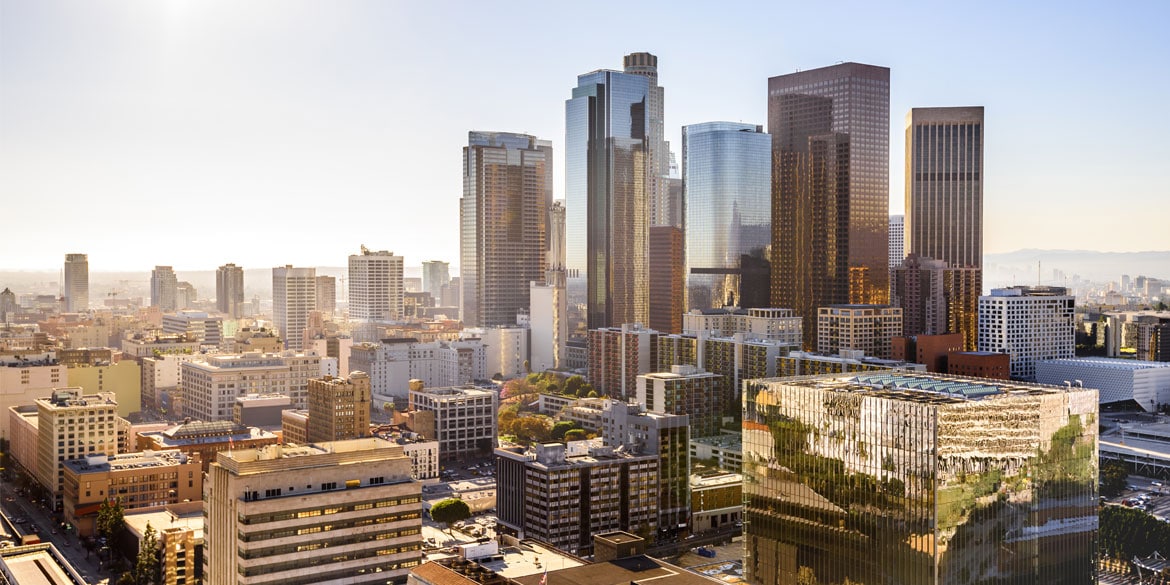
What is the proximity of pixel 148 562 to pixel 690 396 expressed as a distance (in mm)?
27467

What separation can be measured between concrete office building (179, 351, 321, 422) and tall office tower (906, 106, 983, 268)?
46.4m

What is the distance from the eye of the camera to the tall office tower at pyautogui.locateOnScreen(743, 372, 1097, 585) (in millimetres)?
21922

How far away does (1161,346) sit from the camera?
209 ft

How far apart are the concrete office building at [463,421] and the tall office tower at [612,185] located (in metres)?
31.7

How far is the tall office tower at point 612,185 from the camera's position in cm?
8594

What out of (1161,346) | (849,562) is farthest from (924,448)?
(1161,346)

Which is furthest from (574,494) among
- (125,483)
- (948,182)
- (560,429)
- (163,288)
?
(163,288)

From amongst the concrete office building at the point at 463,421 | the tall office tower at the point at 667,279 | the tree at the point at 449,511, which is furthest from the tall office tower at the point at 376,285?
the tree at the point at 449,511

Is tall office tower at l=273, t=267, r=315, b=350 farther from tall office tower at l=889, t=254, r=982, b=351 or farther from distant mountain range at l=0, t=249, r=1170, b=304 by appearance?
tall office tower at l=889, t=254, r=982, b=351

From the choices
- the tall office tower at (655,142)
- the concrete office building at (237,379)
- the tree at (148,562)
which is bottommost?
the tree at (148,562)

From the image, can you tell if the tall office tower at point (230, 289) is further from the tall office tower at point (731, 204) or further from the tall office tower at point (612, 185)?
the tall office tower at point (731, 204)

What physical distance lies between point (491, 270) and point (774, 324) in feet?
125

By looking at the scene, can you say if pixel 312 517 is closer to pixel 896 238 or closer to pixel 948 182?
pixel 948 182

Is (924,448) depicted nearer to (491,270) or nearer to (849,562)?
(849,562)
